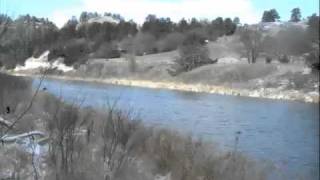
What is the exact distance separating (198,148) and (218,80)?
6319cm

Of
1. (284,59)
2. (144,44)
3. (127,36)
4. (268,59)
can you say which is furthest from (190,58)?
(127,36)

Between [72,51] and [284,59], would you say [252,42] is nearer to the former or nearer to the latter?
[284,59]

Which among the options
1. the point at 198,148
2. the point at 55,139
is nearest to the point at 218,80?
the point at 198,148

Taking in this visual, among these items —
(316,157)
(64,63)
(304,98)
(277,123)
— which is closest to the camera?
(316,157)

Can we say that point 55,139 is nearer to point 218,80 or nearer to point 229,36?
point 218,80

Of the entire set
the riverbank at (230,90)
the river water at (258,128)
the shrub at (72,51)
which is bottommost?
the riverbank at (230,90)

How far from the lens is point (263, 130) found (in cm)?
3044

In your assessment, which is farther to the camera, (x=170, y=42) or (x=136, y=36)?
(x=136, y=36)

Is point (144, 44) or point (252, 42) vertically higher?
point (252, 42)

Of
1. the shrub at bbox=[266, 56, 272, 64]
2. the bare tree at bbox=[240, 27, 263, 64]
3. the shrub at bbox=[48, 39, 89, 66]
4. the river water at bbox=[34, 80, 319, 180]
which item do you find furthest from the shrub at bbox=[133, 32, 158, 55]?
the river water at bbox=[34, 80, 319, 180]

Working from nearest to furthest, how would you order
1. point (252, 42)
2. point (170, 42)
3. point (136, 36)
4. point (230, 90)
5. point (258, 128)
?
point (258, 128) < point (230, 90) < point (252, 42) < point (170, 42) < point (136, 36)

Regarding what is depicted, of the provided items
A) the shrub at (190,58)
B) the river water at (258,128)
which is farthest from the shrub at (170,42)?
the river water at (258,128)

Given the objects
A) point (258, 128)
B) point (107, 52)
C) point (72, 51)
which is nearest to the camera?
point (258, 128)

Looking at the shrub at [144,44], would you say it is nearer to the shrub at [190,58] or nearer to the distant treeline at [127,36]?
the distant treeline at [127,36]
